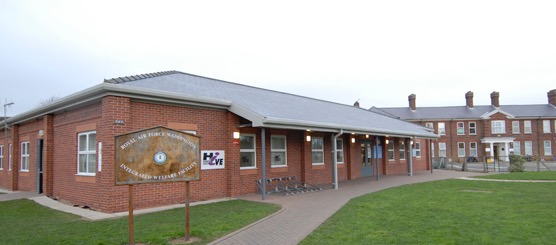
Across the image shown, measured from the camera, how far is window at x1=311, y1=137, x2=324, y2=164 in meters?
18.0

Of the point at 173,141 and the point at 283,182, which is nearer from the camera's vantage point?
the point at 173,141

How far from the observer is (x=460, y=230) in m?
7.59

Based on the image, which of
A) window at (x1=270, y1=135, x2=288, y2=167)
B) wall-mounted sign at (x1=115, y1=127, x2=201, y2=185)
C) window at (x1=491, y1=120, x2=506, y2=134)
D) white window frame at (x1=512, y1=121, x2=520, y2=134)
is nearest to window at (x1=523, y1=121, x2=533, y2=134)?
white window frame at (x1=512, y1=121, x2=520, y2=134)

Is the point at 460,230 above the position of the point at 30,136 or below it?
below

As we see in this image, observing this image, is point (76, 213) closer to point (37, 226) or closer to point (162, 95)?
point (37, 226)

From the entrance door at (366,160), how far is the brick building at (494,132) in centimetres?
2831

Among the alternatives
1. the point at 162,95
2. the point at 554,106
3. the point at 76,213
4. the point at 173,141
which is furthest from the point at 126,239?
the point at 554,106

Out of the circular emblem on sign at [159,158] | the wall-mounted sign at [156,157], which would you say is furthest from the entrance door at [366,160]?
the circular emblem on sign at [159,158]

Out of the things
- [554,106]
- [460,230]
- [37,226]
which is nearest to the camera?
[460,230]

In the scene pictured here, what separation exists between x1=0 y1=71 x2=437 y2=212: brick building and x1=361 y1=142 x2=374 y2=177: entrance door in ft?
12.3

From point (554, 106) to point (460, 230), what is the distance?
5475cm

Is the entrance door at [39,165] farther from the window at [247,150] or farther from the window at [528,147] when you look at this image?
the window at [528,147]

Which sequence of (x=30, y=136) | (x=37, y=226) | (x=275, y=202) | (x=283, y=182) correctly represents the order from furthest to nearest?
(x=30, y=136)
(x=283, y=182)
(x=275, y=202)
(x=37, y=226)

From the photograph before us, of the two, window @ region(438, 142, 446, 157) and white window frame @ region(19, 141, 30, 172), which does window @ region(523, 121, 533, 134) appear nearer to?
window @ region(438, 142, 446, 157)
